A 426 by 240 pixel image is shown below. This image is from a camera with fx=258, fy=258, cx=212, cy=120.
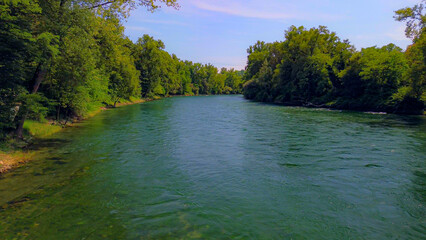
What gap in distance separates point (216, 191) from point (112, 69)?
46.9 m

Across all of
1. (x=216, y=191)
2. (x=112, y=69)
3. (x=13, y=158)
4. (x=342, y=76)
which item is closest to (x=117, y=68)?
(x=112, y=69)

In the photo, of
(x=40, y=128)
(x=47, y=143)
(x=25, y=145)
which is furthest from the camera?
(x=40, y=128)

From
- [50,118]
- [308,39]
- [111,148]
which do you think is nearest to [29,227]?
[111,148]

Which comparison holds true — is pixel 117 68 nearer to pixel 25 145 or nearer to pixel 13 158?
pixel 25 145

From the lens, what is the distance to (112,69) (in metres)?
50.8

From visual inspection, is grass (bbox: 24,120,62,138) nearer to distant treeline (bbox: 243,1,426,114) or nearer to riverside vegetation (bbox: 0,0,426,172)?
riverside vegetation (bbox: 0,0,426,172)

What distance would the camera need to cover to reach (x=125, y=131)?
76.5 feet

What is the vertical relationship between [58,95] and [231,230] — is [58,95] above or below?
above

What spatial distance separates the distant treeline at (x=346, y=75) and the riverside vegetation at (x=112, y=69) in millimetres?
147

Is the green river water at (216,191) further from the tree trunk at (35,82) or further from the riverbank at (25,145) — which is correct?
the tree trunk at (35,82)

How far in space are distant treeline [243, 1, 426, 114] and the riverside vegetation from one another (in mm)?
147

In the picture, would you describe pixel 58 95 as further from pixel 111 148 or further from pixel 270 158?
pixel 270 158

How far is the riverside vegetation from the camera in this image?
13664 millimetres

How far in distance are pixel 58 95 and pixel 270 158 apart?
18.1 meters
